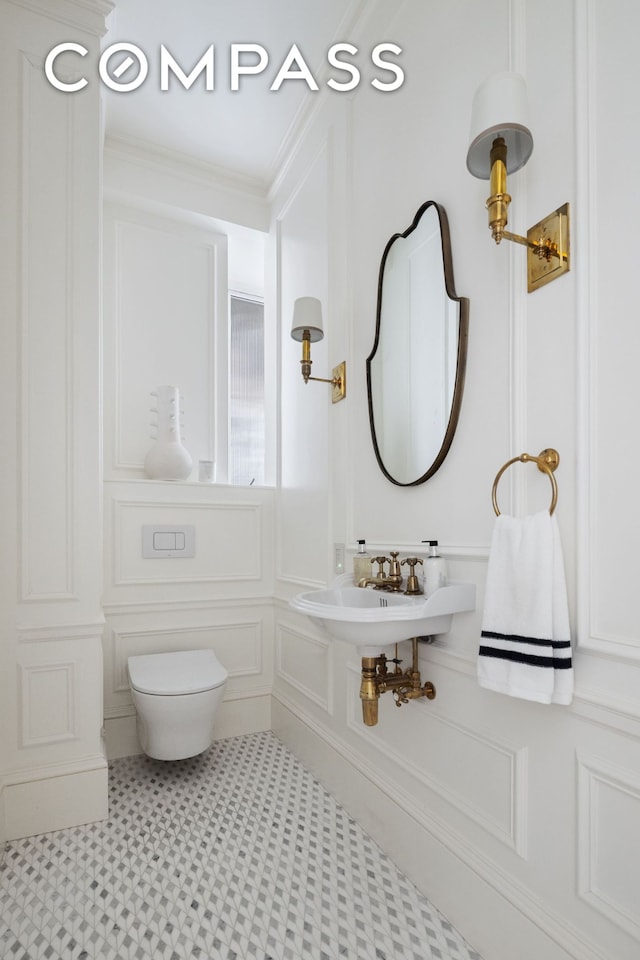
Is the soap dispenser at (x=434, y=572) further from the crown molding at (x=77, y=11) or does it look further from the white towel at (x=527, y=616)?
the crown molding at (x=77, y=11)

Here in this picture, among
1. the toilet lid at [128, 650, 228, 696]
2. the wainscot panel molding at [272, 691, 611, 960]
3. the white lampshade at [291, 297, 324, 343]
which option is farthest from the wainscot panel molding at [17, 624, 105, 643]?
the white lampshade at [291, 297, 324, 343]

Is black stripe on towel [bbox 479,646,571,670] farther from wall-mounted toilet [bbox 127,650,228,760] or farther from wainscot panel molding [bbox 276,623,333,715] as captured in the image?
wall-mounted toilet [bbox 127,650,228,760]

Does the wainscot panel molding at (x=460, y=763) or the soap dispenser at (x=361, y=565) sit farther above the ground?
the soap dispenser at (x=361, y=565)

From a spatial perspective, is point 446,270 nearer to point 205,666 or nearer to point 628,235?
point 628,235

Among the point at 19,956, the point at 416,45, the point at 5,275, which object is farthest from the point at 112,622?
the point at 416,45

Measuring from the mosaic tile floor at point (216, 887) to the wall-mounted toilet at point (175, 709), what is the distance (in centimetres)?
19

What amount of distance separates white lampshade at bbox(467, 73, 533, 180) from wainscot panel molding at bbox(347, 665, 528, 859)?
1339 millimetres

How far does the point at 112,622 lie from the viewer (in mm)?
2502

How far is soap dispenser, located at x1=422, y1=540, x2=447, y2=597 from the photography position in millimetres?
1474

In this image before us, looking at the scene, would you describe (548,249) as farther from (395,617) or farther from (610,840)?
(610,840)

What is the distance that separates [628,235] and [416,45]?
1186 mm

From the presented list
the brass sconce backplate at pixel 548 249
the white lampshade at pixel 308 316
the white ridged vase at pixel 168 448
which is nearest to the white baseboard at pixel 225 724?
the white ridged vase at pixel 168 448

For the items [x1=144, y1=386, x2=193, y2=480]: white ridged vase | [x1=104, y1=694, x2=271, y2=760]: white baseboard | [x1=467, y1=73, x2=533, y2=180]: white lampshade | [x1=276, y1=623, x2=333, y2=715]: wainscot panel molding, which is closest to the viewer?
[x1=467, y1=73, x2=533, y2=180]: white lampshade

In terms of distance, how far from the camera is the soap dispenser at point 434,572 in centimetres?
147
